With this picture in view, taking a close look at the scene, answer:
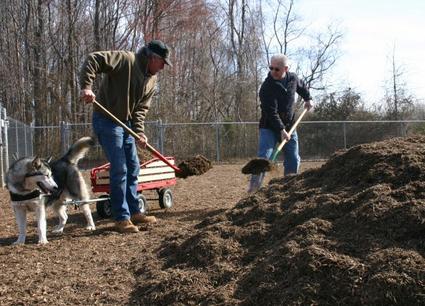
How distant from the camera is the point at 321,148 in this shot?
23.1 m

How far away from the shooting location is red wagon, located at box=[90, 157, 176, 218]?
25.0 feet

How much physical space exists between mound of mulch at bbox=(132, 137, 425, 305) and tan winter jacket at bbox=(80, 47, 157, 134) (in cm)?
193

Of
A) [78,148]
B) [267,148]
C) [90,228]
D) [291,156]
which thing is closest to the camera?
[90,228]

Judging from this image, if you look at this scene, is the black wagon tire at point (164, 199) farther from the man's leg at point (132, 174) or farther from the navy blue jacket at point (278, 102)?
the navy blue jacket at point (278, 102)

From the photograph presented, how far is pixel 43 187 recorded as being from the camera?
6.01 m

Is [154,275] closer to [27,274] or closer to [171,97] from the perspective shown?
[27,274]

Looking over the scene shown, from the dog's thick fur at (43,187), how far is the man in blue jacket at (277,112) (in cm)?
232

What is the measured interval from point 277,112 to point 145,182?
6.91 feet

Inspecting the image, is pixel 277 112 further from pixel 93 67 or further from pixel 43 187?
pixel 43 187

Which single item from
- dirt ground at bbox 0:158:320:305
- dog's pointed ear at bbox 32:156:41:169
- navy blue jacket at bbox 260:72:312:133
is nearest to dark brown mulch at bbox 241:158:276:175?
navy blue jacket at bbox 260:72:312:133

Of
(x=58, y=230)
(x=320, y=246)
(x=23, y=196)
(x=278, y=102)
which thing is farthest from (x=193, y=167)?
(x=320, y=246)

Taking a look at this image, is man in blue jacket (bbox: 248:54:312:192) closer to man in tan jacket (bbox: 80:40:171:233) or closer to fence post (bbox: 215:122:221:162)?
man in tan jacket (bbox: 80:40:171:233)

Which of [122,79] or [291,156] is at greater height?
[122,79]

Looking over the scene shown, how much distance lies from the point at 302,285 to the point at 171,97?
75.3 feet
